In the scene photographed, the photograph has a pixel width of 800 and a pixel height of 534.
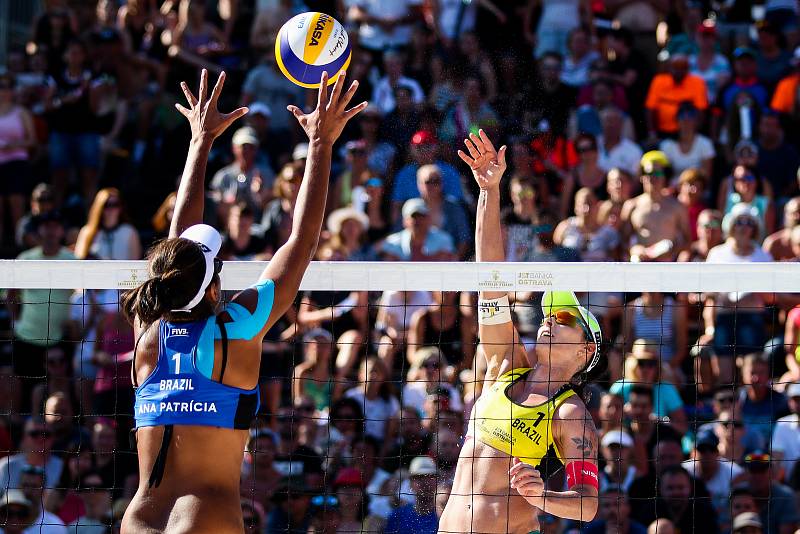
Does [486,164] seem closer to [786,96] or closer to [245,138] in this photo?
[245,138]

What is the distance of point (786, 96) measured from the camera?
1083 cm

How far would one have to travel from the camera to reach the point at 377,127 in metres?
10.8

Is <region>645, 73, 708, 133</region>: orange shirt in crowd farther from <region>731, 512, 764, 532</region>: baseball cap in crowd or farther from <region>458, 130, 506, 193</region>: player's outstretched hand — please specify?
<region>458, 130, 506, 193</region>: player's outstretched hand

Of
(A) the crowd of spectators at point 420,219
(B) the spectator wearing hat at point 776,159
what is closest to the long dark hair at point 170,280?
(A) the crowd of spectators at point 420,219

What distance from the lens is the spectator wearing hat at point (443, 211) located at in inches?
382

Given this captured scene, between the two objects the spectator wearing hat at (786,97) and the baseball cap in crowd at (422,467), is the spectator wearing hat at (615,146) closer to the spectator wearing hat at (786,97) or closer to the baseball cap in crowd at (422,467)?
the spectator wearing hat at (786,97)

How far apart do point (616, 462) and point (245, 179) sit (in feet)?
13.5

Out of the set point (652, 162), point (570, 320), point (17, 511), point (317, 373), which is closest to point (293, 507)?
point (317, 373)

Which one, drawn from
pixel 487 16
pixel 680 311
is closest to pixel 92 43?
pixel 487 16

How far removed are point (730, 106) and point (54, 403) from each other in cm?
602

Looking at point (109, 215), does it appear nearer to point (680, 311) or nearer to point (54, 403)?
point (54, 403)

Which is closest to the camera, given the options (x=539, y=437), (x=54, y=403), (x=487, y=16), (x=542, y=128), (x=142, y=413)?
(x=142, y=413)

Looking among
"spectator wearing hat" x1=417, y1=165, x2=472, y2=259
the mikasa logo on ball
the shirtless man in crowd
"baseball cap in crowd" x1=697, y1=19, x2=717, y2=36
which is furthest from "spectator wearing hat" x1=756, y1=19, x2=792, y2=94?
the mikasa logo on ball

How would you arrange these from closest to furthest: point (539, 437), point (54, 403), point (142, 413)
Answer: point (142, 413) < point (539, 437) < point (54, 403)
